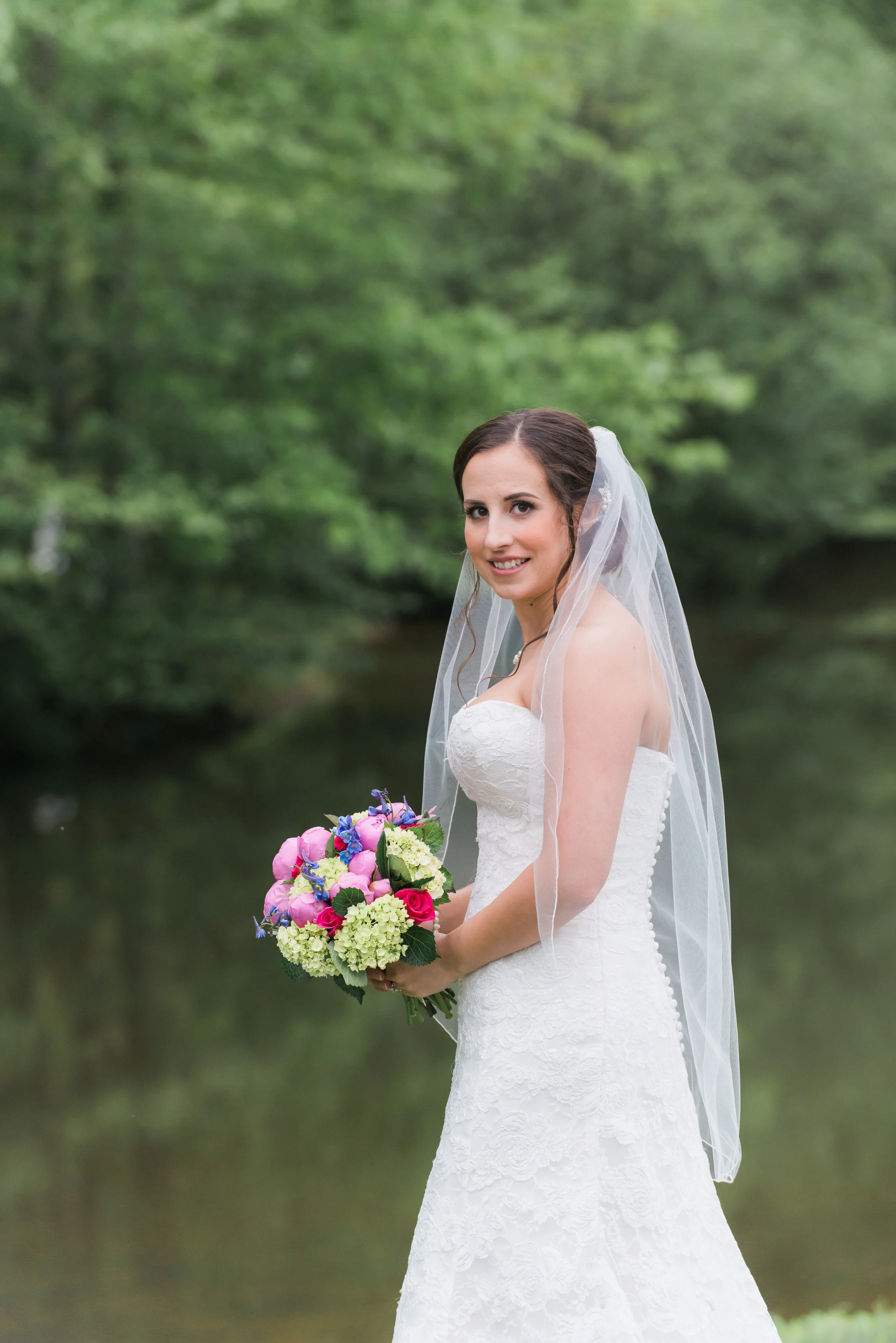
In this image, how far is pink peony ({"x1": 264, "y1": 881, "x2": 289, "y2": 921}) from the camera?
98.6 inches

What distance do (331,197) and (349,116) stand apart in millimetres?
769

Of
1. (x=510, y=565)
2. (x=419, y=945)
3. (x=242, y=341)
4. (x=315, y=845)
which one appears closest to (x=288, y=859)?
(x=315, y=845)

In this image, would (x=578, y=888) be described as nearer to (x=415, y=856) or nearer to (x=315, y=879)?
(x=415, y=856)

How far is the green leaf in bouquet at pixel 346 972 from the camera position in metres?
2.43

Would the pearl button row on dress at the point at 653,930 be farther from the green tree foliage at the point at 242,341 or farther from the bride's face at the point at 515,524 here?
the green tree foliage at the point at 242,341

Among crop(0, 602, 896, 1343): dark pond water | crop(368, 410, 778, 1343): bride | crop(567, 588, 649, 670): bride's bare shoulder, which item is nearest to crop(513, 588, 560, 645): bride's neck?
crop(368, 410, 778, 1343): bride

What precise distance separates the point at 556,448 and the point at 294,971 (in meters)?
1.04

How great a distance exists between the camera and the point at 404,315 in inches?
526

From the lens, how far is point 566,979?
8.06 feet

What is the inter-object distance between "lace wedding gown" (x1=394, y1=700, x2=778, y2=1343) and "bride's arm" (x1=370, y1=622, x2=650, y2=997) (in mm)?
108

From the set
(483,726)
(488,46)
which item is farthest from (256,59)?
(483,726)

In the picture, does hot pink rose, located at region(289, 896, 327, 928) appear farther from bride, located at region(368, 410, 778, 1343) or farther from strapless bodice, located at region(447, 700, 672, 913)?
strapless bodice, located at region(447, 700, 672, 913)

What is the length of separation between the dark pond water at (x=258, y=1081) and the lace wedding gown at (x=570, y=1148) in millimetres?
2359

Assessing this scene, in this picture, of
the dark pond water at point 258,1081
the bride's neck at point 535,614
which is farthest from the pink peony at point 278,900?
the dark pond water at point 258,1081
